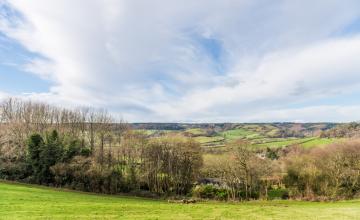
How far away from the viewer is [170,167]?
6769cm

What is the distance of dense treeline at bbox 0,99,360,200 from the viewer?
59.0 m

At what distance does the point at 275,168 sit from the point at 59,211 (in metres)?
54.5

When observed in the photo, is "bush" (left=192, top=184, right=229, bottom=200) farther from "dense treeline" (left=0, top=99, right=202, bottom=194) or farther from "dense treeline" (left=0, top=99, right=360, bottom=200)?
"dense treeline" (left=0, top=99, right=202, bottom=194)

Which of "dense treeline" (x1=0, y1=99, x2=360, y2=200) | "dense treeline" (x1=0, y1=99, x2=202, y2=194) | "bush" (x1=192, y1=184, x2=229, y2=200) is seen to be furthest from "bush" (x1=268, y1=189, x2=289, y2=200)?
"dense treeline" (x1=0, y1=99, x2=202, y2=194)

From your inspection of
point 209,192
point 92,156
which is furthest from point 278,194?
point 92,156

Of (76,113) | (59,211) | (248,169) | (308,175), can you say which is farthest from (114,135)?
(59,211)

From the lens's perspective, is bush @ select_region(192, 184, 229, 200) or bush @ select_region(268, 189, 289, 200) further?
bush @ select_region(268, 189, 289, 200)

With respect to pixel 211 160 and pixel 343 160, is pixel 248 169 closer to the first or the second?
pixel 211 160

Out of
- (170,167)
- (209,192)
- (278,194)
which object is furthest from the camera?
(170,167)

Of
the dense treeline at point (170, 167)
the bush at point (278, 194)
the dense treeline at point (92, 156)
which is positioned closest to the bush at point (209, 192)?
the dense treeline at point (170, 167)

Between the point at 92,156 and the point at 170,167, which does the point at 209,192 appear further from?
the point at 92,156

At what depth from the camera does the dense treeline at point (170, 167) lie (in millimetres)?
59031

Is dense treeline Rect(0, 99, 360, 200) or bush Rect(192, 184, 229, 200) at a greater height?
dense treeline Rect(0, 99, 360, 200)

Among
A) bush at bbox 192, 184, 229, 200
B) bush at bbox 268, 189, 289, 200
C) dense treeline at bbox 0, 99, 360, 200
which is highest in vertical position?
dense treeline at bbox 0, 99, 360, 200
